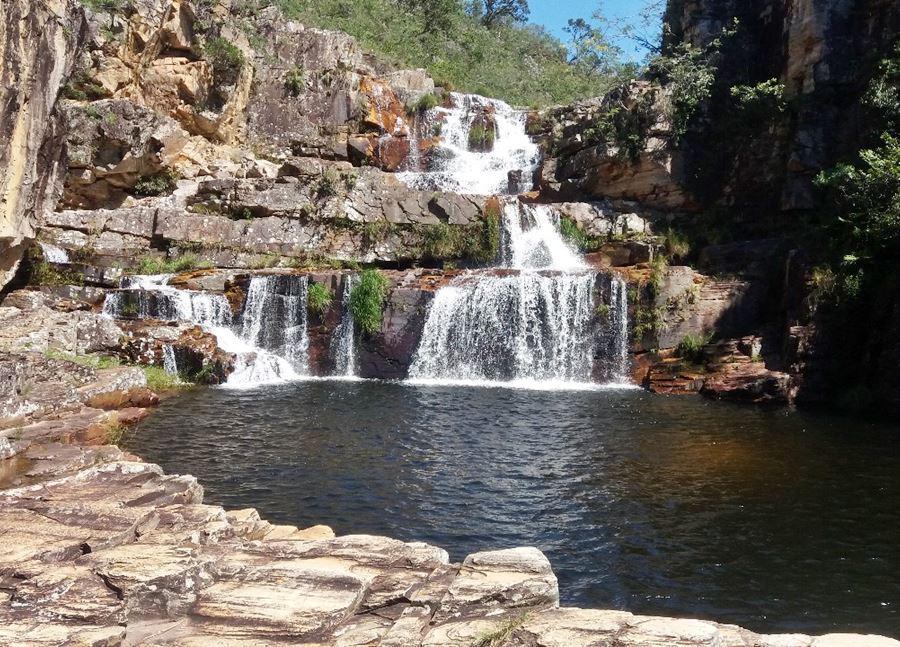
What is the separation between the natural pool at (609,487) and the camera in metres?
6.76

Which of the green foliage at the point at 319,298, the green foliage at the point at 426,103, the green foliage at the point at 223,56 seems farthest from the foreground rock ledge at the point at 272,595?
the green foliage at the point at 426,103

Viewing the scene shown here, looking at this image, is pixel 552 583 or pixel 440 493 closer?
pixel 552 583

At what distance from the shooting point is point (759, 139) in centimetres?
2262

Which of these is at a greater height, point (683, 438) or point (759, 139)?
point (759, 139)

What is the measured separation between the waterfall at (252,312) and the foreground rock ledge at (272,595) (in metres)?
13.3

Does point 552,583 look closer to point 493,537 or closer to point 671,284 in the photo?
point 493,537

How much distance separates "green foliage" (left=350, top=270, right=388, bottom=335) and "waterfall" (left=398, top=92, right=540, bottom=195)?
6725 mm

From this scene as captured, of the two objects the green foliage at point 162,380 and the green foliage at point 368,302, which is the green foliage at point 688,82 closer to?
the green foliage at point 368,302

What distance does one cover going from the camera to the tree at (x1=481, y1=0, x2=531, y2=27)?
4931cm

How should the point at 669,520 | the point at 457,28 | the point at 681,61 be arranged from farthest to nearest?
the point at 457,28 → the point at 681,61 → the point at 669,520

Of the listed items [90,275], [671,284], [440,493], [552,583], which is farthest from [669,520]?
[90,275]

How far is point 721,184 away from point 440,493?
1800 cm

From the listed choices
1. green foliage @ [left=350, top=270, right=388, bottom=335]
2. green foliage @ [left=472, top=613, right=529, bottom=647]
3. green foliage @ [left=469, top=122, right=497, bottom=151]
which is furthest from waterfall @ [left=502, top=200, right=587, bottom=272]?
green foliage @ [left=472, top=613, right=529, bottom=647]

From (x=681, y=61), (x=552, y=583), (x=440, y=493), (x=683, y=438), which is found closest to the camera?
(x=552, y=583)
